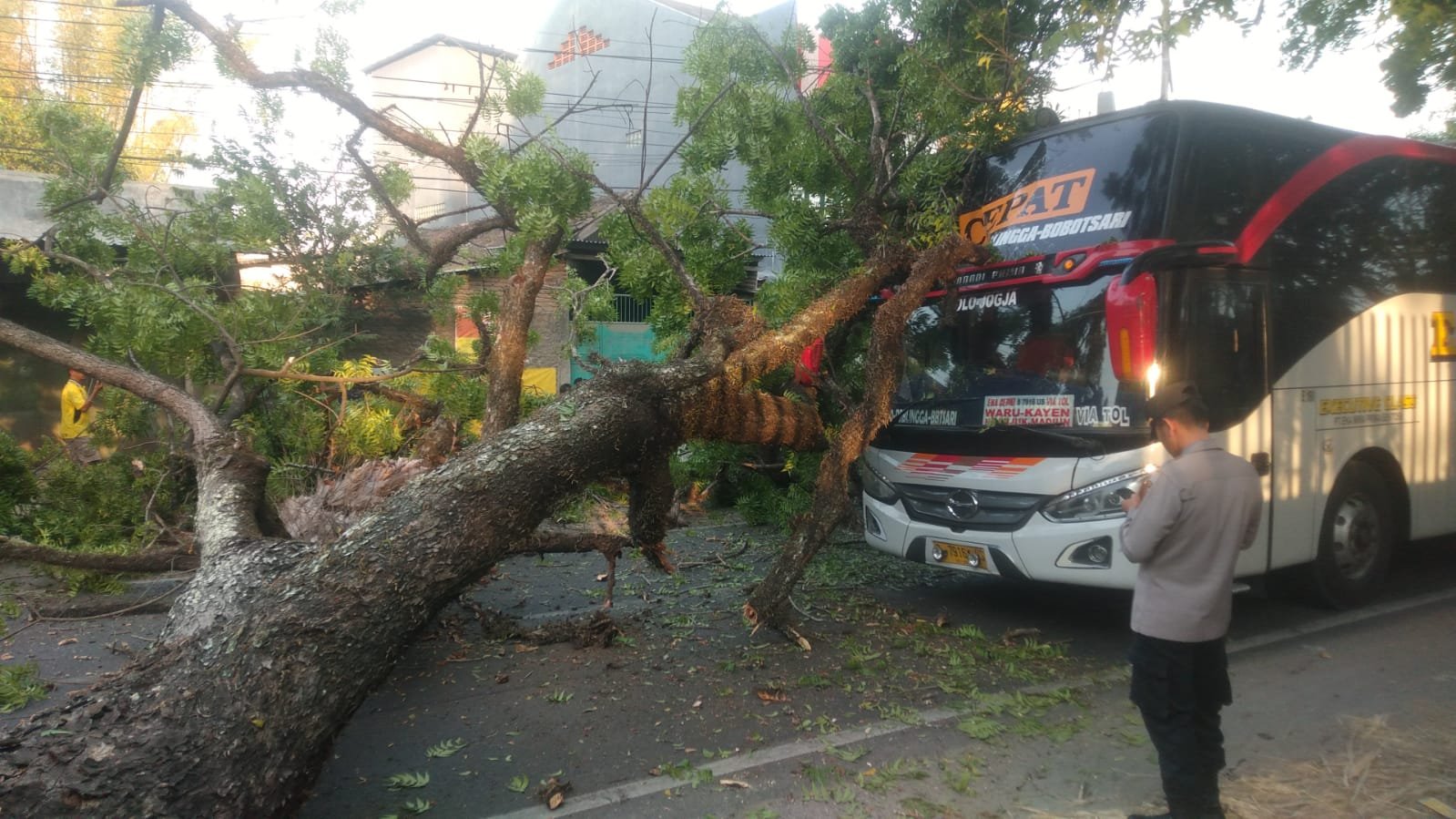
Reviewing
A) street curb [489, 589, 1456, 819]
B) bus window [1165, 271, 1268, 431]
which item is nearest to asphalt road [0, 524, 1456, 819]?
street curb [489, 589, 1456, 819]

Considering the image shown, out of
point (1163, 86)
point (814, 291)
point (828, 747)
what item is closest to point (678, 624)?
point (828, 747)

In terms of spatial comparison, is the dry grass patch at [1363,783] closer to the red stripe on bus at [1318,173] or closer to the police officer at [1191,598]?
the police officer at [1191,598]

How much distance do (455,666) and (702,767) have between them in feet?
6.55

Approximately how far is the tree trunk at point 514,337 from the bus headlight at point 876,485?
8.20 ft

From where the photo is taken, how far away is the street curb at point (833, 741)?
3.93 m

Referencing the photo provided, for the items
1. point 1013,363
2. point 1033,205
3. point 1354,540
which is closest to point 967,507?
point 1013,363

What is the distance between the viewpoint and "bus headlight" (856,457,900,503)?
6.59 metres

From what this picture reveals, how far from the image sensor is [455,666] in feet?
18.3

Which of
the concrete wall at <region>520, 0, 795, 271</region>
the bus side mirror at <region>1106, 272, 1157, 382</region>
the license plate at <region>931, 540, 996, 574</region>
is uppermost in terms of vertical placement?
the concrete wall at <region>520, 0, 795, 271</region>

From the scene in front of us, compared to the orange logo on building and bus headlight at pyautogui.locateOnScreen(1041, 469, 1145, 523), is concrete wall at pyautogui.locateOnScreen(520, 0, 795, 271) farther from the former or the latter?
bus headlight at pyautogui.locateOnScreen(1041, 469, 1145, 523)

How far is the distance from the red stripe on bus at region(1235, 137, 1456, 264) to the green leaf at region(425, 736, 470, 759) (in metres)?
5.04

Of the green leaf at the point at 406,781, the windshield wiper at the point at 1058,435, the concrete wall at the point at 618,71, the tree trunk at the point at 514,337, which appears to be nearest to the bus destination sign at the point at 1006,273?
the windshield wiper at the point at 1058,435

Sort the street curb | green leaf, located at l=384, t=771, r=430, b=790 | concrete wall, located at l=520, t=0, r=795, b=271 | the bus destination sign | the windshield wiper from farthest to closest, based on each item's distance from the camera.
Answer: concrete wall, located at l=520, t=0, r=795, b=271 → the bus destination sign → the windshield wiper → green leaf, located at l=384, t=771, r=430, b=790 → the street curb

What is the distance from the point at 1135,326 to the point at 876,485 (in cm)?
218
